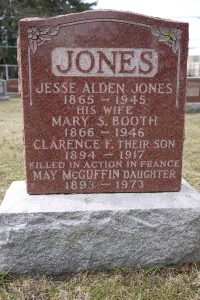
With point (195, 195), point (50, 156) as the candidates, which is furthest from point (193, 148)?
point (50, 156)

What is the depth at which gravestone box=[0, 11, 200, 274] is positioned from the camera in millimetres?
2578

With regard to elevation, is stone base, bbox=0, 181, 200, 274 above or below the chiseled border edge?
below

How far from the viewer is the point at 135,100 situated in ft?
8.93

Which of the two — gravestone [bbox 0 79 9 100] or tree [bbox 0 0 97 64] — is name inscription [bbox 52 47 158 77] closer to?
gravestone [bbox 0 79 9 100]

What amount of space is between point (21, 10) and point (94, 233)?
2734 cm

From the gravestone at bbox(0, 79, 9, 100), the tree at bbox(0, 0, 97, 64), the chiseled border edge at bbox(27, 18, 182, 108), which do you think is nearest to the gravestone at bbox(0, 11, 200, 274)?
the chiseled border edge at bbox(27, 18, 182, 108)

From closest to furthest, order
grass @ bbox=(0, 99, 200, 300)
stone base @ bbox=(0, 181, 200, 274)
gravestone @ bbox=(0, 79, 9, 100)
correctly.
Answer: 1. grass @ bbox=(0, 99, 200, 300)
2. stone base @ bbox=(0, 181, 200, 274)
3. gravestone @ bbox=(0, 79, 9, 100)

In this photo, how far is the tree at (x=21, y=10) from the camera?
2745cm

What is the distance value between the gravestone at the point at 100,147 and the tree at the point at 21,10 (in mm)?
25549

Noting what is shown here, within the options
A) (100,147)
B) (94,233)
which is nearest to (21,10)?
(100,147)

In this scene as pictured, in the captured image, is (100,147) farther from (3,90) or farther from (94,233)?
(3,90)

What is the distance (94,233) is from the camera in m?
2.59

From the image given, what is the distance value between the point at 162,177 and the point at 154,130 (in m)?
0.37

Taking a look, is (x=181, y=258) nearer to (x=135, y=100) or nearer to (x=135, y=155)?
(x=135, y=155)
